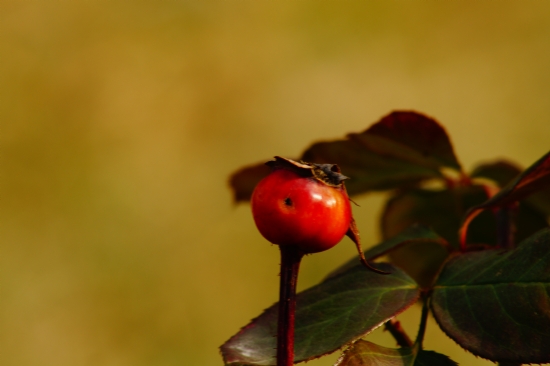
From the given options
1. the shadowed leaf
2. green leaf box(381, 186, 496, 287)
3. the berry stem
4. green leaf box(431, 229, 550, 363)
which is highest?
the shadowed leaf

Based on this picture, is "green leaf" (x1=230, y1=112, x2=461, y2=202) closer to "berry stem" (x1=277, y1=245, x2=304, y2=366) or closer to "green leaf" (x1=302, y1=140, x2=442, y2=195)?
"green leaf" (x1=302, y1=140, x2=442, y2=195)

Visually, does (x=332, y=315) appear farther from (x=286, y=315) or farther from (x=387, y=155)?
(x=387, y=155)

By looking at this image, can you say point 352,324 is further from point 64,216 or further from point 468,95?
point 468,95

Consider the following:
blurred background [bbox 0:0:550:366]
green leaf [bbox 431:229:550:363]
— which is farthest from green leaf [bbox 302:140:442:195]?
blurred background [bbox 0:0:550:366]

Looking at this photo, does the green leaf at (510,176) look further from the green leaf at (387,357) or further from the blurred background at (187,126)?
the blurred background at (187,126)

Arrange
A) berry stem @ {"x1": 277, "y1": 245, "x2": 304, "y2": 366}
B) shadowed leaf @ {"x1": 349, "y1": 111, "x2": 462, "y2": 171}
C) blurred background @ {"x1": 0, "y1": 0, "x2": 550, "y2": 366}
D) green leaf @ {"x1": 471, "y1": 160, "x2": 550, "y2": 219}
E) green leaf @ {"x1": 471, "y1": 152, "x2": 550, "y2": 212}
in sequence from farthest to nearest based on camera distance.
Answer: blurred background @ {"x1": 0, "y1": 0, "x2": 550, "y2": 366} < green leaf @ {"x1": 471, "y1": 160, "x2": 550, "y2": 219} < shadowed leaf @ {"x1": 349, "y1": 111, "x2": 462, "y2": 171} < green leaf @ {"x1": 471, "y1": 152, "x2": 550, "y2": 212} < berry stem @ {"x1": 277, "y1": 245, "x2": 304, "y2": 366}

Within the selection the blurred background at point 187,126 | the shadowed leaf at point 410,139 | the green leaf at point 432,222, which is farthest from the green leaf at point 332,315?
the blurred background at point 187,126
